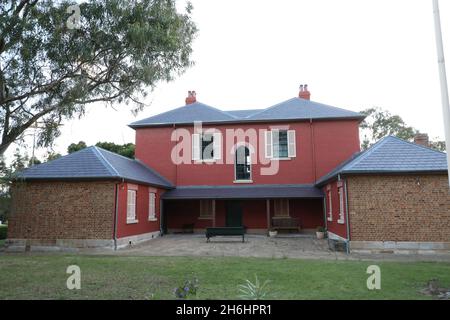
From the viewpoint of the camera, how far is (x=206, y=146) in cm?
2203

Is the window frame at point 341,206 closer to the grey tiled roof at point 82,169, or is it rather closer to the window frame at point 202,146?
the window frame at point 202,146

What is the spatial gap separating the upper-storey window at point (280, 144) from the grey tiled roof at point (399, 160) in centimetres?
674

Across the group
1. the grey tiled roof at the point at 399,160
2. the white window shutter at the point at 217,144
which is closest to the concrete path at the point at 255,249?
the grey tiled roof at the point at 399,160

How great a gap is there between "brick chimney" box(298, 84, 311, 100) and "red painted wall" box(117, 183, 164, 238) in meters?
11.6

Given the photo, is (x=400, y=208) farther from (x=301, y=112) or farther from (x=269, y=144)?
(x=301, y=112)

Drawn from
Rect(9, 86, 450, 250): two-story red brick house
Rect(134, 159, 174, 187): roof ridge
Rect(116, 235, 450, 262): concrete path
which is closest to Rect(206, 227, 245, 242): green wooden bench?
Rect(116, 235, 450, 262): concrete path

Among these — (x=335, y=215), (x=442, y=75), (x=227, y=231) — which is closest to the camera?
(x=442, y=75)

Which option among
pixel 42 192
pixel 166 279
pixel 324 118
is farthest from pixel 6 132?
pixel 324 118

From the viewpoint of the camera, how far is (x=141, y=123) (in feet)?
74.8

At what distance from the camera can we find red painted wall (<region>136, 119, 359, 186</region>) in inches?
815

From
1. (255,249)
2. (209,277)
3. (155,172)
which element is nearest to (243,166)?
(155,172)

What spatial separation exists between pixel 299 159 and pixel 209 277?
1372 centimetres

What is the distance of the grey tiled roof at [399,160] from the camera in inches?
520

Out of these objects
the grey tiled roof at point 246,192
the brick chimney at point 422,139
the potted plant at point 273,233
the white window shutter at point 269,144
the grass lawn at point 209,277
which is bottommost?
the grass lawn at point 209,277
